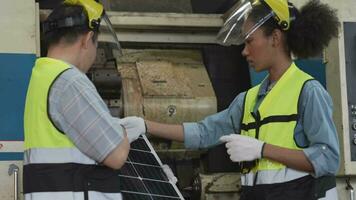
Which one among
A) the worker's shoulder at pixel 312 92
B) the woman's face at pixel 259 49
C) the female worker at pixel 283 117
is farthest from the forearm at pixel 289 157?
the woman's face at pixel 259 49

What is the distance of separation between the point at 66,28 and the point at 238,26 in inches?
29.7

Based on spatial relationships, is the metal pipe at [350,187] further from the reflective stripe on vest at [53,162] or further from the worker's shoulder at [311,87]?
the reflective stripe on vest at [53,162]

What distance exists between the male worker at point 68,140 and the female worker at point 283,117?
0.49m

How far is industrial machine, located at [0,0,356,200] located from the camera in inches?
89.7

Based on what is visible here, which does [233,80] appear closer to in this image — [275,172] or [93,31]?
[275,172]

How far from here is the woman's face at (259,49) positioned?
6.71 feet

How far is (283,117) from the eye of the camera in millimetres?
1918

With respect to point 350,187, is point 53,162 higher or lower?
Result: higher

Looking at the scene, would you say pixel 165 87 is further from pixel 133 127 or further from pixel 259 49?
pixel 259 49

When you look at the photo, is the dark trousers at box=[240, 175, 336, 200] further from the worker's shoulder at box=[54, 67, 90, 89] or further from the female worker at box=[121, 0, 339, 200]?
the worker's shoulder at box=[54, 67, 90, 89]

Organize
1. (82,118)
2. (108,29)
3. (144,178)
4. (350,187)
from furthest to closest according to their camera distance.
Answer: (350,187) → (144,178) → (108,29) → (82,118)

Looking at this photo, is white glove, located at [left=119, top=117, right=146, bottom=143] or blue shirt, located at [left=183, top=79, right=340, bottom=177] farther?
white glove, located at [left=119, top=117, right=146, bottom=143]

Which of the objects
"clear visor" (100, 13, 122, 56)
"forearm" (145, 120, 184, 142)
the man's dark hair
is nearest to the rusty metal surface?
"forearm" (145, 120, 184, 142)

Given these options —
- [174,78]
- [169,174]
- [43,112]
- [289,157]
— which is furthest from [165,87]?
[43,112]
